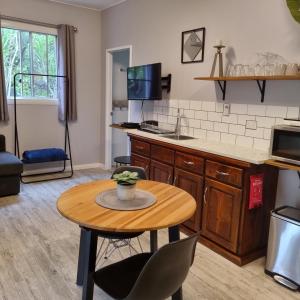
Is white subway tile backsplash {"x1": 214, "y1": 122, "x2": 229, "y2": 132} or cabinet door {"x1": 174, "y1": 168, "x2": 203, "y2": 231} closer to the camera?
cabinet door {"x1": 174, "y1": 168, "x2": 203, "y2": 231}

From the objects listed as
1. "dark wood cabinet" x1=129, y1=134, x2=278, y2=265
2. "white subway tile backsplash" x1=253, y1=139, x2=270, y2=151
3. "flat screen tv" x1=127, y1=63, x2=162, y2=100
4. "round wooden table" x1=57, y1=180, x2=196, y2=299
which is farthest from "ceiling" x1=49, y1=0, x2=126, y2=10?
"round wooden table" x1=57, y1=180, x2=196, y2=299

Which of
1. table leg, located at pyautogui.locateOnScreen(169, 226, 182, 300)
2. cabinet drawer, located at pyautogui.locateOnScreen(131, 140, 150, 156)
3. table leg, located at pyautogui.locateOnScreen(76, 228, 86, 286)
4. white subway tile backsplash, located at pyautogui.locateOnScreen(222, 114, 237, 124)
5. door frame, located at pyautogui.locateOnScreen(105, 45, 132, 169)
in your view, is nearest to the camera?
table leg, located at pyautogui.locateOnScreen(169, 226, 182, 300)

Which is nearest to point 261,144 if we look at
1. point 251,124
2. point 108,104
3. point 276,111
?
point 251,124

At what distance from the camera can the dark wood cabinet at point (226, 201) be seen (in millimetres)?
2439

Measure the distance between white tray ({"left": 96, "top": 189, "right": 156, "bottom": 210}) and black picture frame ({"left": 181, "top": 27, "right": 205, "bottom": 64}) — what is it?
205 centimetres

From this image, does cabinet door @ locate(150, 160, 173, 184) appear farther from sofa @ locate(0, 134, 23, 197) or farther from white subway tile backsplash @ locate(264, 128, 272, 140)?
sofa @ locate(0, 134, 23, 197)

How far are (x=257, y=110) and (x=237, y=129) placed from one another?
29 cm

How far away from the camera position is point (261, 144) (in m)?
2.77

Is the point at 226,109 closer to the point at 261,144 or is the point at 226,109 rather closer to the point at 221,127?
the point at 221,127

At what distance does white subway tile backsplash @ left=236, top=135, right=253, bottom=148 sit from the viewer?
113 inches

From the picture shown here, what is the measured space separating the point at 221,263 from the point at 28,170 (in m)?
3.53

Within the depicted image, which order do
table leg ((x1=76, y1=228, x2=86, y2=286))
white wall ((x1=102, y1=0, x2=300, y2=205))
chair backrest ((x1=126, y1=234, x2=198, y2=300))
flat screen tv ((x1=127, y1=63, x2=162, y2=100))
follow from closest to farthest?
chair backrest ((x1=126, y1=234, x2=198, y2=300))
table leg ((x1=76, y1=228, x2=86, y2=286))
white wall ((x1=102, y1=0, x2=300, y2=205))
flat screen tv ((x1=127, y1=63, x2=162, y2=100))

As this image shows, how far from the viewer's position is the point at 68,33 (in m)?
4.84

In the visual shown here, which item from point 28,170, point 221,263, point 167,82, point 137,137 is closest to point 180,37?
point 167,82
